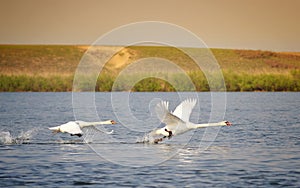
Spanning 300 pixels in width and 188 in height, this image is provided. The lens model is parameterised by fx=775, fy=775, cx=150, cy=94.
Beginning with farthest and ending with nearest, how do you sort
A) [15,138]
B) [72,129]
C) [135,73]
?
[135,73] → [15,138] → [72,129]

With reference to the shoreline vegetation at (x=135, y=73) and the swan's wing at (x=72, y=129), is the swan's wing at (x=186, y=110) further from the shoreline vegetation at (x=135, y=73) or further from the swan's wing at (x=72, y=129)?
the shoreline vegetation at (x=135, y=73)

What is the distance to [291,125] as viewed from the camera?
107 ft

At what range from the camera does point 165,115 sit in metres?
22.5

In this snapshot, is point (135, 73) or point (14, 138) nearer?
point (14, 138)

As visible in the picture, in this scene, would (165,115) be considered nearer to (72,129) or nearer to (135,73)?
(72,129)

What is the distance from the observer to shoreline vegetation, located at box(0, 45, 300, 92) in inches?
2697

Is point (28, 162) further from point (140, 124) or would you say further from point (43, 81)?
point (43, 81)

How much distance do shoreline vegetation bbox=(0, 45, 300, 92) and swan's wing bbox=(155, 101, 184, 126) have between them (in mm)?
38313

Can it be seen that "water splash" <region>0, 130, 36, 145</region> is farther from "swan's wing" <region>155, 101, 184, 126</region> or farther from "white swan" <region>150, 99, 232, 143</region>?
"swan's wing" <region>155, 101, 184, 126</region>

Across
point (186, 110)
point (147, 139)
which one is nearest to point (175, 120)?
point (186, 110)

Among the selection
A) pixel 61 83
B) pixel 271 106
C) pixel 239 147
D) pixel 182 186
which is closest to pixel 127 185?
pixel 182 186

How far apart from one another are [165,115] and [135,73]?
7252 cm

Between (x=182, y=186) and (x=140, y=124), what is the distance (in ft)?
53.3

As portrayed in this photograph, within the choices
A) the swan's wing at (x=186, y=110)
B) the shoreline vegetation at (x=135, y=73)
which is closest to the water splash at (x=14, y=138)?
the swan's wing at (x=186, y=110)
